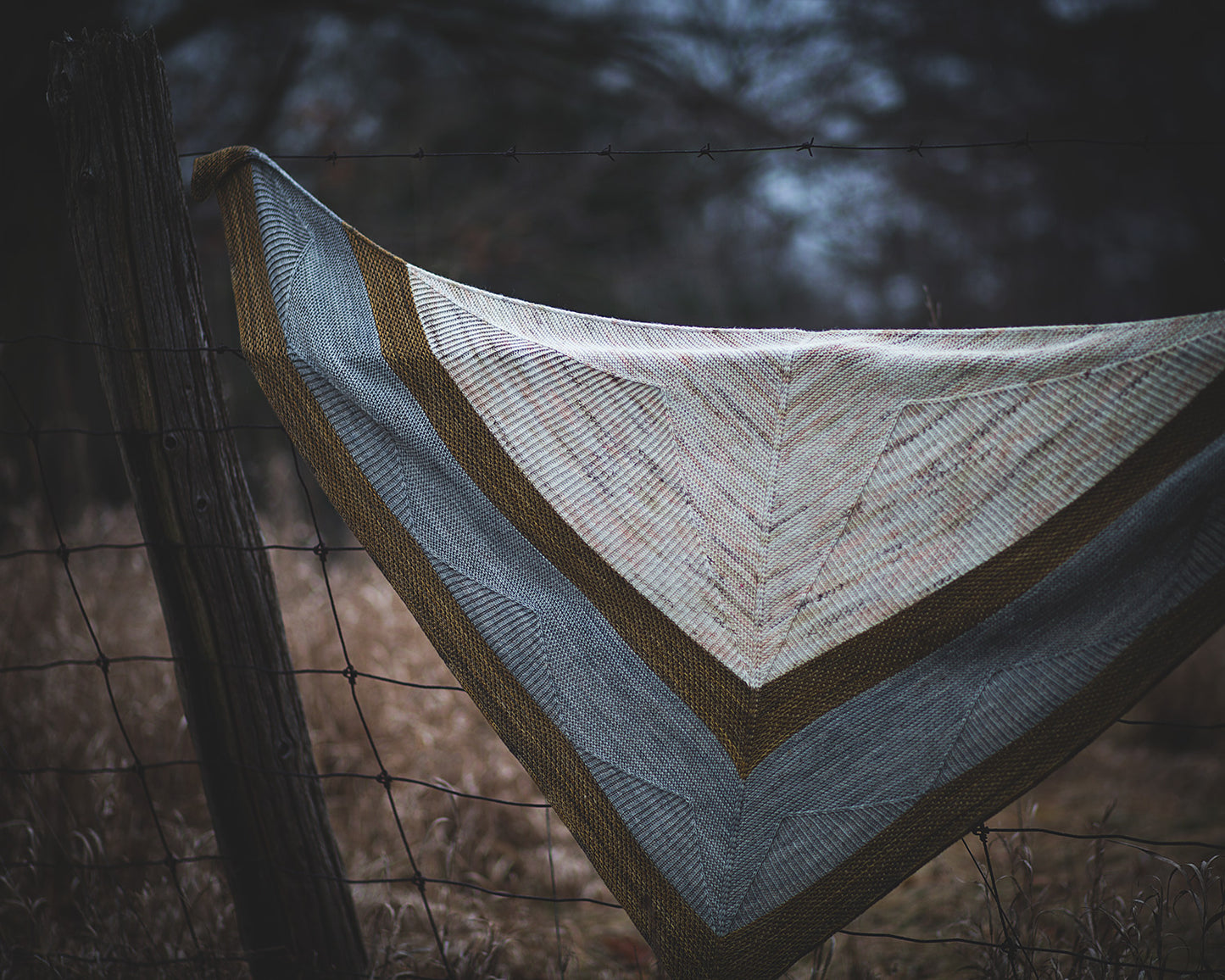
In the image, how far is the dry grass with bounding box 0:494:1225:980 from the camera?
5.34 feet

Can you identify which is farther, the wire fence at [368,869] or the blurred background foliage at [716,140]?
the blurred background foliage at [716,140]

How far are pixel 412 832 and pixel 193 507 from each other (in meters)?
1.34

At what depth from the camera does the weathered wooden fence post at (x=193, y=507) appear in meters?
1.26

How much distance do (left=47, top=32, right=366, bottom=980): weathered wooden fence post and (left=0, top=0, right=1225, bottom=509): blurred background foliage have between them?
3661 millimetres

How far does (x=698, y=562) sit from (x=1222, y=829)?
2.29 m

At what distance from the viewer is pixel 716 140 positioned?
20.1ft

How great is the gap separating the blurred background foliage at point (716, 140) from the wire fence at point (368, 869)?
9.09ft

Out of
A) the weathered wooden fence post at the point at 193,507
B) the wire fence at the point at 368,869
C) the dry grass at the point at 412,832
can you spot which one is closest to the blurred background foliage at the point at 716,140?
the dry grass at the point at 412,832

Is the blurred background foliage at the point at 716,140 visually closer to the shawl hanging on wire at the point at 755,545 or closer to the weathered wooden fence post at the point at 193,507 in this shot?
the weathered wooden fence post at the point at 193,507

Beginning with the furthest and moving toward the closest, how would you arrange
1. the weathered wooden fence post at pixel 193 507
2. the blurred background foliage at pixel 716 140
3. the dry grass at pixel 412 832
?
the blurred background foliage at pixel 716 140 → the dry grass at pixel 412 832 → the weathered wooden fence post at pixel 193 507

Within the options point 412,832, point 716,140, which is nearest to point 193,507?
point 412,832

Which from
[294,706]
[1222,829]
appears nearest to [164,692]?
[294,706]

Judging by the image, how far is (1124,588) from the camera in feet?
3.26

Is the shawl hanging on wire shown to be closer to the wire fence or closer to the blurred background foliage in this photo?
the wire fence
